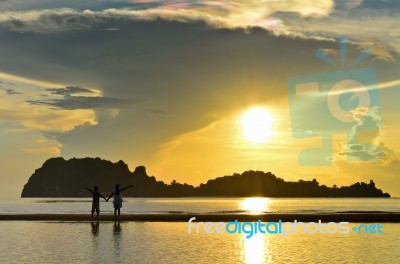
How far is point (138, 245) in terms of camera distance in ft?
101

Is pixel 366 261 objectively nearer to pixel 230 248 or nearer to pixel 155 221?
pixel 230 248

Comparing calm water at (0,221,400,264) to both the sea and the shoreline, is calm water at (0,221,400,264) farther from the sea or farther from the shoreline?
the shoreline

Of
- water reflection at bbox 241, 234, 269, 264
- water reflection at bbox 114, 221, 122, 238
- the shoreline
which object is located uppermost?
the shoreline

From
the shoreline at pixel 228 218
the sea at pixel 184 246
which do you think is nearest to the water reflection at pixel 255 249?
the sea at pixel 184 246

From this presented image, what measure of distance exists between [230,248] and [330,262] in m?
6.93

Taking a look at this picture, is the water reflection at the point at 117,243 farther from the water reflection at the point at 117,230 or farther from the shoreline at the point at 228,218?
the shoreline at the point at 228,218

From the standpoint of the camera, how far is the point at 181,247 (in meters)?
29.8

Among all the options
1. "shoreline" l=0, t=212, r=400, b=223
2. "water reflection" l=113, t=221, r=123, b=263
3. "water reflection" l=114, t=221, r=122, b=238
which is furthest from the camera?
"shoreline" l=0, t=212, r=400, b=223

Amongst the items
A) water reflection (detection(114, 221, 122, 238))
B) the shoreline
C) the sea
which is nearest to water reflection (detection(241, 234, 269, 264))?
the sea

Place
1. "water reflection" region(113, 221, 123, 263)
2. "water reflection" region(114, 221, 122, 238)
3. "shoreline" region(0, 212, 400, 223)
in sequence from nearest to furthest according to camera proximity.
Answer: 1. "water reflection" region(113, 221, 123, 263)
2. "water reflection" region(114, 221, 122, 238)
3. "shoreline" region(0, 212, 400, 223)

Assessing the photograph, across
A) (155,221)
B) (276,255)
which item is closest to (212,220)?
(155,221)

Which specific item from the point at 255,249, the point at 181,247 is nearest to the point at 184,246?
the point at 181,247

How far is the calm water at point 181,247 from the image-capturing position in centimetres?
2528

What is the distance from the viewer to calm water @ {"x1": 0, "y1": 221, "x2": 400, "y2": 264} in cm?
2528
